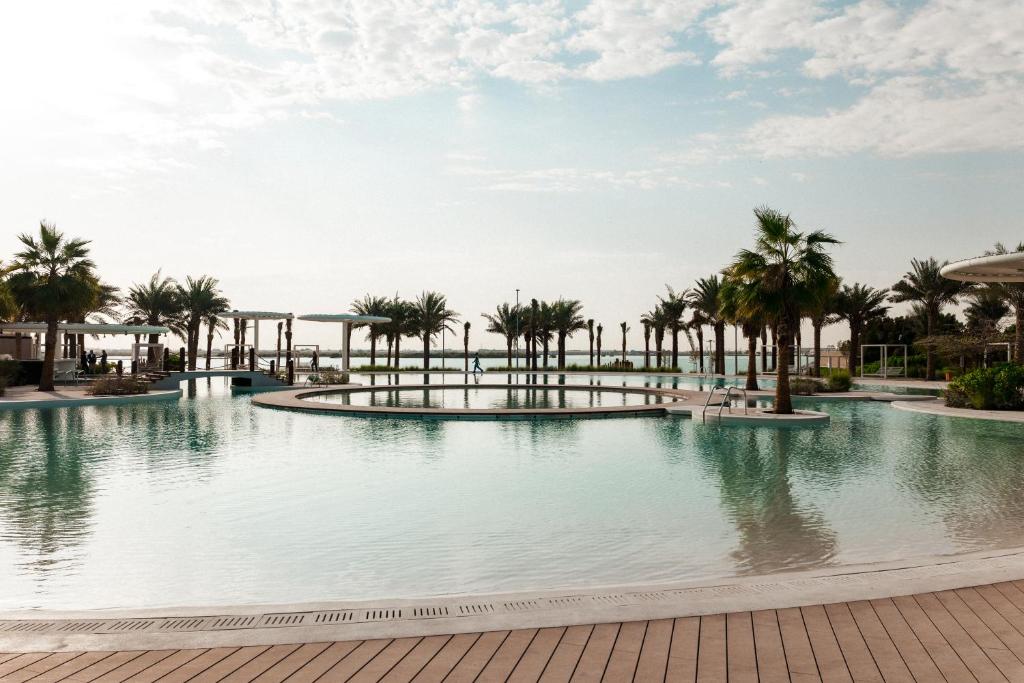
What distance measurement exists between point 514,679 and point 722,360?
47405mm

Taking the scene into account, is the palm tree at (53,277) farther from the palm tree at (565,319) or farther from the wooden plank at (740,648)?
the palm tree at (565,319)

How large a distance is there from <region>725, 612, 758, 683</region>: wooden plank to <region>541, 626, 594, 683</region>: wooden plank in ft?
2.49

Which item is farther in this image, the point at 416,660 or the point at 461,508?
the point at 461,508

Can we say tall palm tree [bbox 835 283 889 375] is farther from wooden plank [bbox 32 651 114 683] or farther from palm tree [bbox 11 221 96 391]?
wooden plank [bbox 32 651 114 683]

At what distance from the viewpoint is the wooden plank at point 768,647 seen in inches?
145

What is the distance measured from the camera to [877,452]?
45.2 ft

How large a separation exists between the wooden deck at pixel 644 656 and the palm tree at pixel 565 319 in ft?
175

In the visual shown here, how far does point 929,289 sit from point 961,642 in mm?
41146

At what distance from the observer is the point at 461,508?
30.7ft

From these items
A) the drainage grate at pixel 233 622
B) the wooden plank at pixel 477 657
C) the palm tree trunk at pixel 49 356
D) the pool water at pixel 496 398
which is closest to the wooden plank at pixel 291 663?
the drainage grate at pixel 233 622

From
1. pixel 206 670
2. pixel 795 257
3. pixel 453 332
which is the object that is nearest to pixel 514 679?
pixel 206 670

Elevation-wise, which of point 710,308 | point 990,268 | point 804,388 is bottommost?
point 804,388

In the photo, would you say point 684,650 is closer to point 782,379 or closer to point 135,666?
point 135,666

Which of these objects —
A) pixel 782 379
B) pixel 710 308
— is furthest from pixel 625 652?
pixel 710 308
